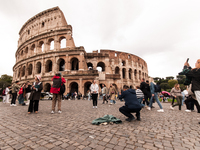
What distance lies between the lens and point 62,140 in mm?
2221

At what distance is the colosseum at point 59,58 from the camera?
19.7m

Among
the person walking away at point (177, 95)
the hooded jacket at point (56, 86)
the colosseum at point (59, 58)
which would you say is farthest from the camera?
the colosseum at point (59, 58)

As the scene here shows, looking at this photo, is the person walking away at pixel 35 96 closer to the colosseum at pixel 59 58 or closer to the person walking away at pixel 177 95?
the person walking away at pixel 177 95

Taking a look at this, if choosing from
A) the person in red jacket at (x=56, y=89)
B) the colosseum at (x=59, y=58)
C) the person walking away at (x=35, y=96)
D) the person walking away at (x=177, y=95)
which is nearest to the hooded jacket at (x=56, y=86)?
Result: the person in red jacket at (x=56, y=89)

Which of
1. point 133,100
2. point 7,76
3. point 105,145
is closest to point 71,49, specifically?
point 133,100

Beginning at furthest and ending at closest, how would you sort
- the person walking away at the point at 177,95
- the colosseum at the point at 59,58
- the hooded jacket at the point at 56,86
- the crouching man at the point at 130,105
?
the colosseum at the point at 59,58 < the person walking away at the point at 177,95 < the hooded jacket at the point at 56,86 < the crouching man at the point at 130,105

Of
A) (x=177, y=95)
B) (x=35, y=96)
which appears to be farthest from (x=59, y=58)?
(x=177, y=95)

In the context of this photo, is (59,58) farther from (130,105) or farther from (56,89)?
(130,105)

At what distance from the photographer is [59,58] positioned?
20781 millimetres

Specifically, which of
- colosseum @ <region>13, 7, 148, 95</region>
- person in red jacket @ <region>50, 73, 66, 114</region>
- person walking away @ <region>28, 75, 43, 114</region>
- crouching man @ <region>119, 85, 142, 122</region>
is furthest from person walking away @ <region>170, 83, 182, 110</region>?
colosseum @ <region>13, 7, 148, 95</region>

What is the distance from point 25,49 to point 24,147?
31.0m

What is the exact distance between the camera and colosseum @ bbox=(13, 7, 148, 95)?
19.7 m

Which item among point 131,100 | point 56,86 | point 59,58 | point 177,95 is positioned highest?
point 59,58

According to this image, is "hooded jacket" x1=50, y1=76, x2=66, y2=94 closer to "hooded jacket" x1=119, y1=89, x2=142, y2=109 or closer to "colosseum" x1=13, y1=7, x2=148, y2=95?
"hooded jacket" x1=119, y1=89, x2=142, y2=109
